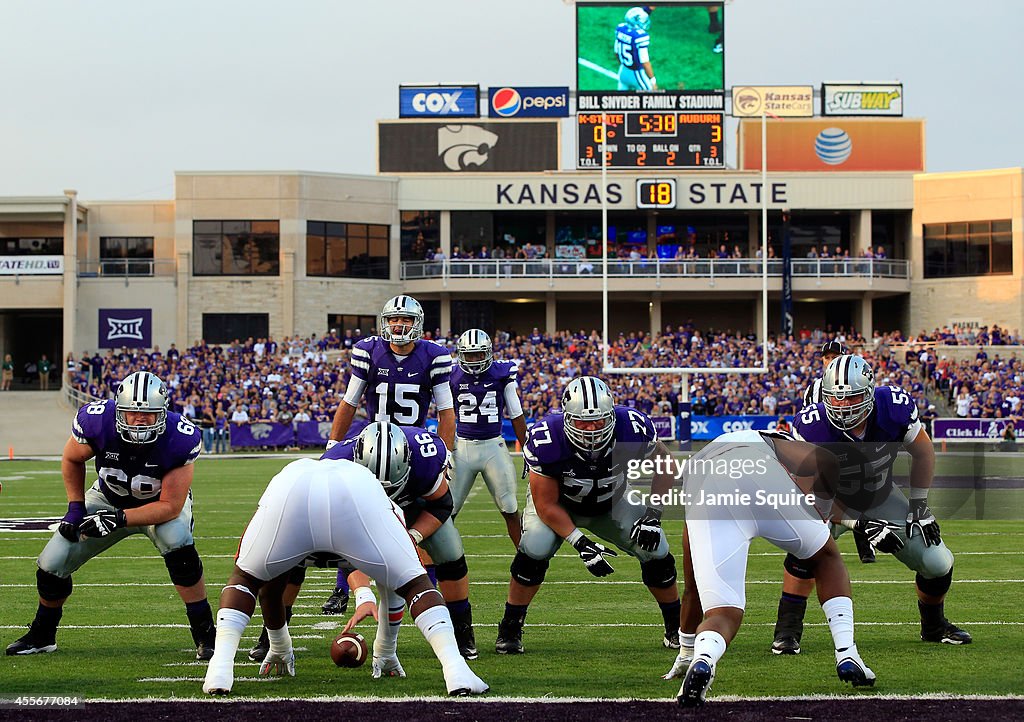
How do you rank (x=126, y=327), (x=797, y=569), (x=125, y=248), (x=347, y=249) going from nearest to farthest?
(x=797, y=569) → (x=126, y=327) → (x=347, y=249) → (x=125, y=248)

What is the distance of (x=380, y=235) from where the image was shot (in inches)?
1817

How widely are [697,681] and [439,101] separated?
4311 cm

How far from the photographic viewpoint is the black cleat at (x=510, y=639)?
7137 mm

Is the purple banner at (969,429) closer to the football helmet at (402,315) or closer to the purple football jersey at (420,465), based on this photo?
the football helmet at (402,315)

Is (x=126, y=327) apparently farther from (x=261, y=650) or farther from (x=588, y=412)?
(x=588, y=412)

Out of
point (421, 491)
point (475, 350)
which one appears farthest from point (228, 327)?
point (421, 491)

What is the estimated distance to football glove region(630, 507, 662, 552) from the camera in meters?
6.76

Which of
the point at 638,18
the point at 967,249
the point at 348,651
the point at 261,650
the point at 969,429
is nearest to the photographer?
the point at 348,651

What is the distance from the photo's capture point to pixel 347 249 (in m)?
45.6

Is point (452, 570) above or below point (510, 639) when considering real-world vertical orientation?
above

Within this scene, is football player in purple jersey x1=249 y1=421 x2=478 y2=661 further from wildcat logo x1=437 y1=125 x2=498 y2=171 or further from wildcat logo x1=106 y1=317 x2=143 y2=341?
wildcat logo x1=437 y1=125 x2=498 y2=171

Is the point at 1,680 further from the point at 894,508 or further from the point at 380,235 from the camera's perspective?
the point at 380,235

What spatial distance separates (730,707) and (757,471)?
1.06 metres

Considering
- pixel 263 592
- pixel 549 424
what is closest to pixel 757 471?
pixel 549 424
